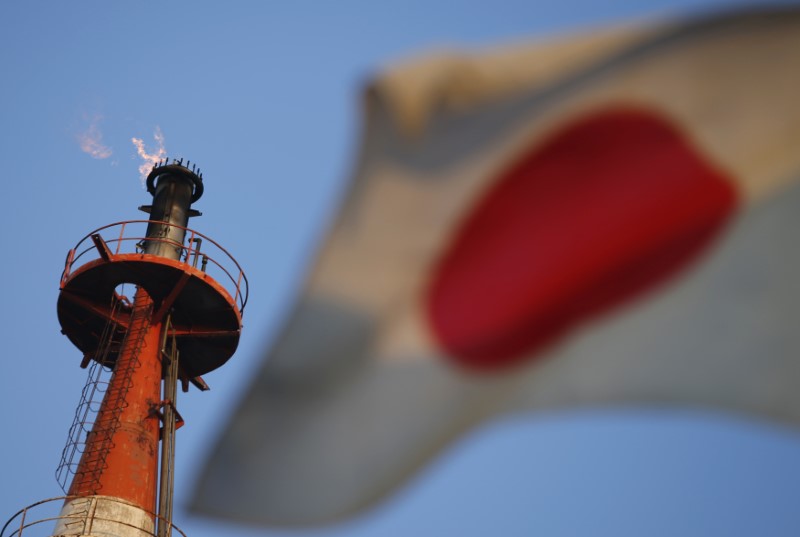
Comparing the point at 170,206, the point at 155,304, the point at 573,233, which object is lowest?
the point at 573,233

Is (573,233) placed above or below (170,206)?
below

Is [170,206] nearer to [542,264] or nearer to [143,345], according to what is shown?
[143,345]

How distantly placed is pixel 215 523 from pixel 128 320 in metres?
20.3

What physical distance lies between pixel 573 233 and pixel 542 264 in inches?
9.1

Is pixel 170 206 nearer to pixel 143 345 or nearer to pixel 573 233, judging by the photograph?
pixel 143 345

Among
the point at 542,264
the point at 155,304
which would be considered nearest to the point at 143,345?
the point at 155,304

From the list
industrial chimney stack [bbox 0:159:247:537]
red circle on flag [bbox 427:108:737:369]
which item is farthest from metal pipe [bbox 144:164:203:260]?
red circle on flag [bbox 427:108:737:369]

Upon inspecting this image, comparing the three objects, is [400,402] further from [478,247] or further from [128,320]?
[128,320]

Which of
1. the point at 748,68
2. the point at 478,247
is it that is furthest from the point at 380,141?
the point at 748,68

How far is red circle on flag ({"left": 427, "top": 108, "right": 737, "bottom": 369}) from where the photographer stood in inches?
209

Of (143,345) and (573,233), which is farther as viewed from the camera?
(143,345)

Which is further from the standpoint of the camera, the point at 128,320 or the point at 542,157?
the point at 128,320

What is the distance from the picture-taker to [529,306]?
213 inches

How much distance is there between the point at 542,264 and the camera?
547cm
